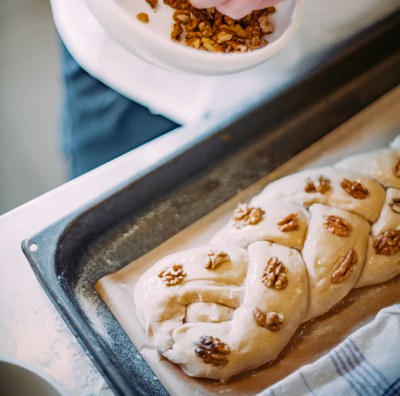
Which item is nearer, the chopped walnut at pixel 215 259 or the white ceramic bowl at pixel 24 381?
the white ceramic bowl at pixel 24 381

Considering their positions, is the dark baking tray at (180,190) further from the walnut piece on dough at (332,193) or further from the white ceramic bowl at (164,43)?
the white ceramic bowl at (164,43)

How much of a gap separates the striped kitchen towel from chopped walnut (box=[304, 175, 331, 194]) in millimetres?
327

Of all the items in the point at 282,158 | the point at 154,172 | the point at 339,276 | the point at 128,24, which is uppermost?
the point at 128,24

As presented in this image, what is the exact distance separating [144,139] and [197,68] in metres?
0.60

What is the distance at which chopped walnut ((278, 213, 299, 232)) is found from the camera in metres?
1.20

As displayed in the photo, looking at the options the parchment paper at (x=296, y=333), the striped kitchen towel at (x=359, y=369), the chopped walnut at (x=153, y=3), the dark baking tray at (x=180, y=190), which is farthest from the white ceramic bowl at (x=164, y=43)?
the striped kitchen towel at (x=359, y=369)

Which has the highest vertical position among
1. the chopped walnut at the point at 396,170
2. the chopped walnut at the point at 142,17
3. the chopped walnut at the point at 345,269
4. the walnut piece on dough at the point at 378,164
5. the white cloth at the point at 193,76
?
the chopped walnut at the point at 142,17

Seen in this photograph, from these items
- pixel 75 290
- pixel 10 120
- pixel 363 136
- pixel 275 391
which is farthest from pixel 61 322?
pixel 10 120

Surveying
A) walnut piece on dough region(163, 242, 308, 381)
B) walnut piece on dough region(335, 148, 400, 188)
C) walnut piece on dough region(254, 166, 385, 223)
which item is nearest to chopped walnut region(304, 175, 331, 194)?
walnut piece on dough region(254, 166, 385, 223)

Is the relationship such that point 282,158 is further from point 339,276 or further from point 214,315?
point 214,315

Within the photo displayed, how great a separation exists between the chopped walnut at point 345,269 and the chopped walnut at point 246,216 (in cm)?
20

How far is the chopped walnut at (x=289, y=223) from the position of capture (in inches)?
47.1

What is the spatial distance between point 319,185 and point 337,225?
0.12m

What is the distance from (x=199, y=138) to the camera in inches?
52.9
